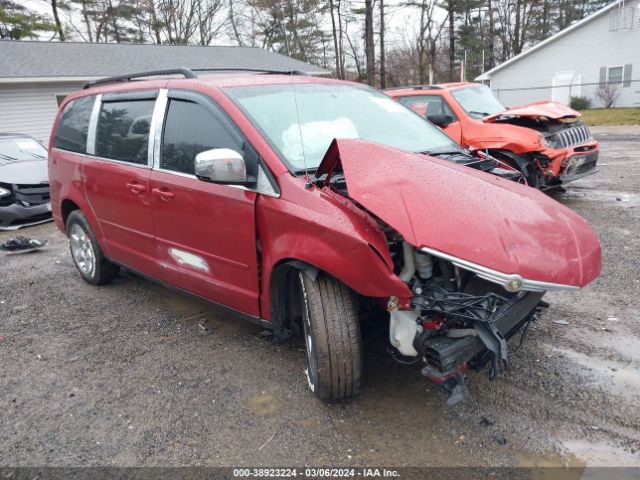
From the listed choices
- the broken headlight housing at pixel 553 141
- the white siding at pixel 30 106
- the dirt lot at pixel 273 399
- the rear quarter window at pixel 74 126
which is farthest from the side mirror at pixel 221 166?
the white siding at pixel 30 106

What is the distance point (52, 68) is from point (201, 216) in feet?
59.9

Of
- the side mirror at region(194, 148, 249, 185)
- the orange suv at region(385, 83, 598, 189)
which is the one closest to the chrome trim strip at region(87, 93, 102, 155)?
the side mirror at region(194, 148, 249, 185)

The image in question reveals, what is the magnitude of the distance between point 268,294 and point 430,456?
50.4 inches

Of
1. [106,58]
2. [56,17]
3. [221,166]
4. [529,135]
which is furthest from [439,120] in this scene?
[56,17]

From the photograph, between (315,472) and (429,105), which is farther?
(429,105)

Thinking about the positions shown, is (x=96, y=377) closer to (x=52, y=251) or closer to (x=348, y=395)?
(x=348, y=395)

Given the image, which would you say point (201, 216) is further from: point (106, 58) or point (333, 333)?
point (106, 58)

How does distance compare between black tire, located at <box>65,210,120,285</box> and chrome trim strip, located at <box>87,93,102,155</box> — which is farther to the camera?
black tire, located at <box>65,210,120,285</box>

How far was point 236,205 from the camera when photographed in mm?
3203

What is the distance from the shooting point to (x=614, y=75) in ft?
94.8

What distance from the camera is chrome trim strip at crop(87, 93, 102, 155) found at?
15.2ft

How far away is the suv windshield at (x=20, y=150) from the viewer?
9505mm

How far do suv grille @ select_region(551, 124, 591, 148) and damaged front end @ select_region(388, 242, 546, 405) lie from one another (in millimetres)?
5164

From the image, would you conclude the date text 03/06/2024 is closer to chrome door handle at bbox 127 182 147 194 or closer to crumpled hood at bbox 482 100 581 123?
chrome door handle at bbox 127 182 147 194
